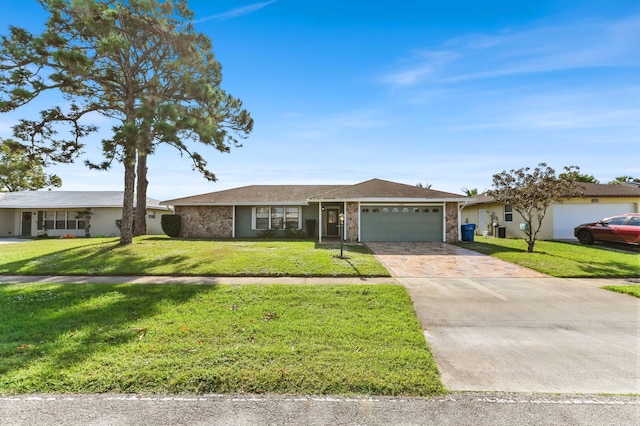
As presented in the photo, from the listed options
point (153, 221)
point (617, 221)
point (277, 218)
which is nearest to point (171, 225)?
point (277, 218)

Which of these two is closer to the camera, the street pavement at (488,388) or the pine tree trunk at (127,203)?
the street pavement at (488,388)

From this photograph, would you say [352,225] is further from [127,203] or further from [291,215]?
[127,203]

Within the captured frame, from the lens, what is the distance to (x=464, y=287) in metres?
7.69

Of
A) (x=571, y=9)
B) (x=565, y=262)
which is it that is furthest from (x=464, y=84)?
(x=565, y=262)

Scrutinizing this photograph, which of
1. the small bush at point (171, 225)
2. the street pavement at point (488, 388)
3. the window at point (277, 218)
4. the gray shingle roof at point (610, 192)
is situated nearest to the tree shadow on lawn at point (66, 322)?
the street pavement at point (488, 388)

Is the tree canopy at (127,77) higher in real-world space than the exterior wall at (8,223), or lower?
higher

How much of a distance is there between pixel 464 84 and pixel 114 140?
45.4 ft

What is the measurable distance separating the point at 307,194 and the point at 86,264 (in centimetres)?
1336

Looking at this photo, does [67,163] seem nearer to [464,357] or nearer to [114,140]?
[114,140]

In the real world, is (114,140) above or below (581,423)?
above

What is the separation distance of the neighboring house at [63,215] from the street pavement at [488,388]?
24917 mm

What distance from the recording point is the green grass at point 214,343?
10.3 ft

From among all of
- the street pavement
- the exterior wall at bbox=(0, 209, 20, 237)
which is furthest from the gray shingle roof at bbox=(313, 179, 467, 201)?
the exterior wall at bbox=(0, 209, 20, 237)

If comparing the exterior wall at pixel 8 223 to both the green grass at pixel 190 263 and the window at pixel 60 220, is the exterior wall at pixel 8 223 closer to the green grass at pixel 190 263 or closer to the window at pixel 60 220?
the window at pixel 60 220
